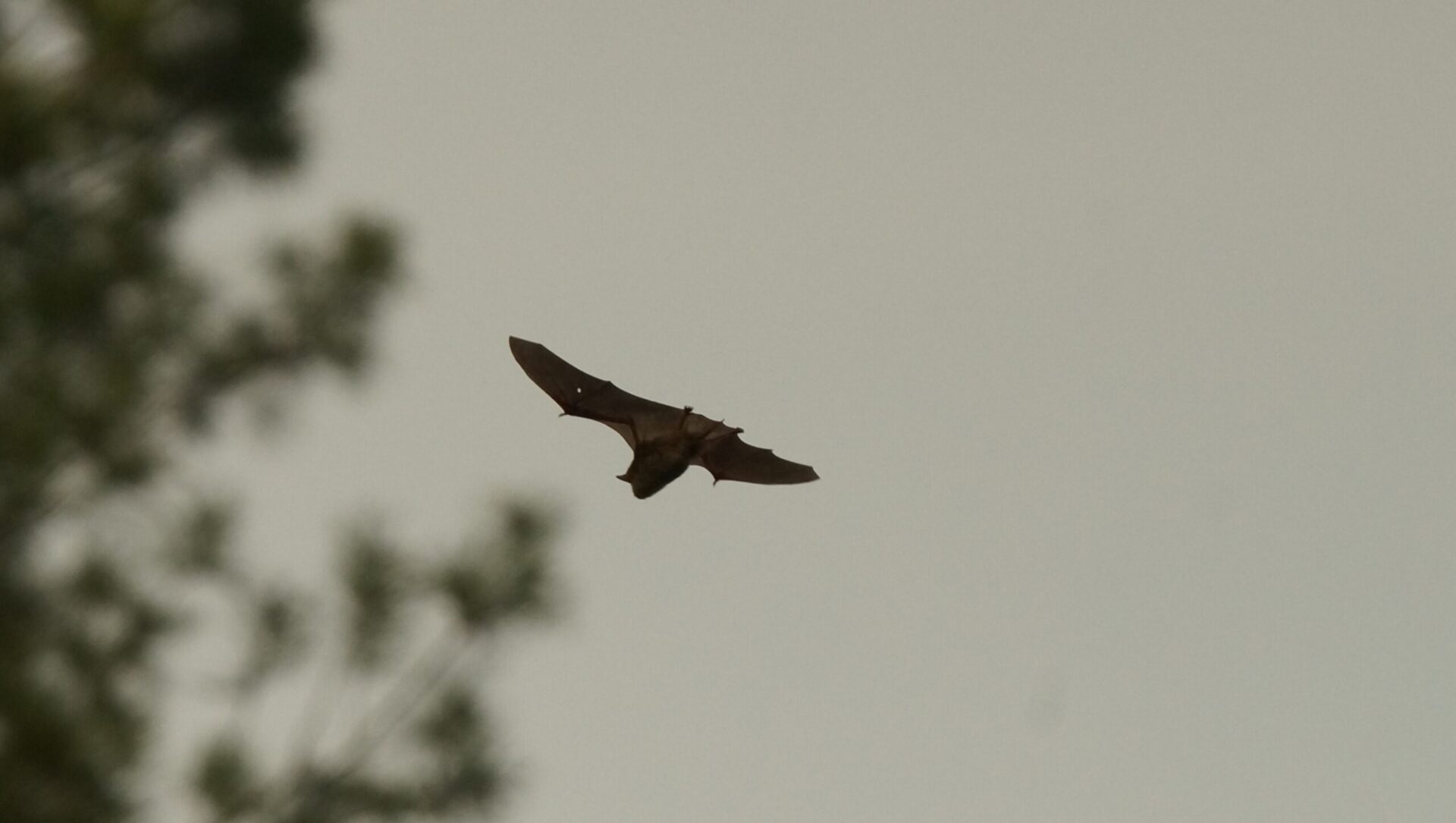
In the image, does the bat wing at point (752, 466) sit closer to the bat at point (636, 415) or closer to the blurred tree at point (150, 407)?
the bat at point (636, 415)

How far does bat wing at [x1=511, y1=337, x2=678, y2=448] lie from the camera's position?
14.8 feet

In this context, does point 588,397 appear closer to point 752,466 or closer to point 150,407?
point 752,466

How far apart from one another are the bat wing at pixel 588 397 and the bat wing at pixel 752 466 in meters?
0.28

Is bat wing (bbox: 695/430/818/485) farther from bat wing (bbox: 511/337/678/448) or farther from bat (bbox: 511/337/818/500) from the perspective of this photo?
bat wing (bbox: 511/337/678/448)

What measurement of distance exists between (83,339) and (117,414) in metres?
0.52

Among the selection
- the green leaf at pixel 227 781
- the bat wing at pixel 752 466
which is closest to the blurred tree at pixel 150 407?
the green leaf at pixel 227 781

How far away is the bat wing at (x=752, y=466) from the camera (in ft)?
15.2

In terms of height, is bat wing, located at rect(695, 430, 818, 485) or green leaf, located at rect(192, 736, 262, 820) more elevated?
bat wing, located at rect(695, 430, 818, 485)

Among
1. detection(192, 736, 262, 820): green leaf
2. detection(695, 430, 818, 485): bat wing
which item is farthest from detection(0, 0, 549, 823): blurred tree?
detection(695, 430, 818, 485): bat wing

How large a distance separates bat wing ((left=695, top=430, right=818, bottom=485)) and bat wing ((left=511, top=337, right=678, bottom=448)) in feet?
0.90

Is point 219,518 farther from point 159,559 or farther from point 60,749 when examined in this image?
point 60,749

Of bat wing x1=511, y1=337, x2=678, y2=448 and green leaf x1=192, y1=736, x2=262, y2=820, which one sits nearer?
bat wing x1=511, y1=337, x2=678, y2=448

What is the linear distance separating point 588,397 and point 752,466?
751 millimetres

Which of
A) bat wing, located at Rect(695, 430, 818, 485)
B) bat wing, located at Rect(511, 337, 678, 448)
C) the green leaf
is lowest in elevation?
the green leaf
